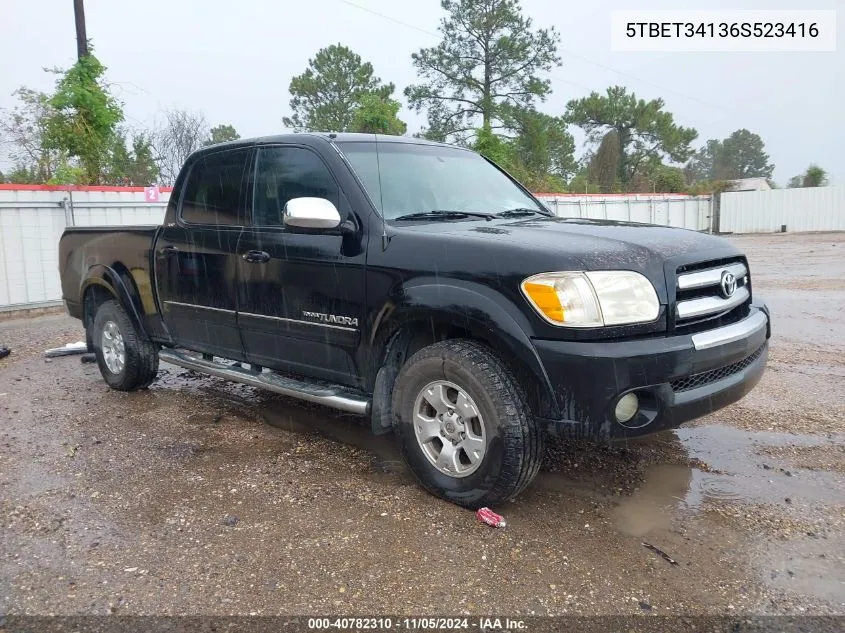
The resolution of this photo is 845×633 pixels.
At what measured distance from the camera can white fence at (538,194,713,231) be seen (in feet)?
70.2

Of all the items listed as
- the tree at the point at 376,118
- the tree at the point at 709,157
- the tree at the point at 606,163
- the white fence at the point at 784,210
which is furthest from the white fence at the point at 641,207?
the tree at the point at 709,157

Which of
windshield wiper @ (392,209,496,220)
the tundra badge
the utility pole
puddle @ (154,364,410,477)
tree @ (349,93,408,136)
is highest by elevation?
the utility pole

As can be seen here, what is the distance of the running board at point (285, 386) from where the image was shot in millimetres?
3684

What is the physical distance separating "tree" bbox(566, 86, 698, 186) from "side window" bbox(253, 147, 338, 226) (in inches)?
1773

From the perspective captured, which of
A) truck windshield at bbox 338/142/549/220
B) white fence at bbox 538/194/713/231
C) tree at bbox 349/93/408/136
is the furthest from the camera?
white fence at bbox 538/194/713/231

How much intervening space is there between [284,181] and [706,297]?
2.53 meters

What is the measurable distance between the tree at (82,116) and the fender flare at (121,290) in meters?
10.5

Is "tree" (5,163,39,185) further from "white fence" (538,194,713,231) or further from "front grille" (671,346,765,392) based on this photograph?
"front grille" (671,346,765,392)

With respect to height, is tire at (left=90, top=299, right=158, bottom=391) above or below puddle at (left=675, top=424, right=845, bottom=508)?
above

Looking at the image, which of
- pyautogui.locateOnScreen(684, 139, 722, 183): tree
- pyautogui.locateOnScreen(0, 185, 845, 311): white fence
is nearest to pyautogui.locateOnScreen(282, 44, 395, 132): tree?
pyautogui.locateOnScreen(0, 185, 845, 311): white fence

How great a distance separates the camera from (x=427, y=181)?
411 cm

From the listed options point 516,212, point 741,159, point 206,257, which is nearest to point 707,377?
point 516,212

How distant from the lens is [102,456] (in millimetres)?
4207

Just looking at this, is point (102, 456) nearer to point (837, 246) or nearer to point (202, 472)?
point (202, 472)
